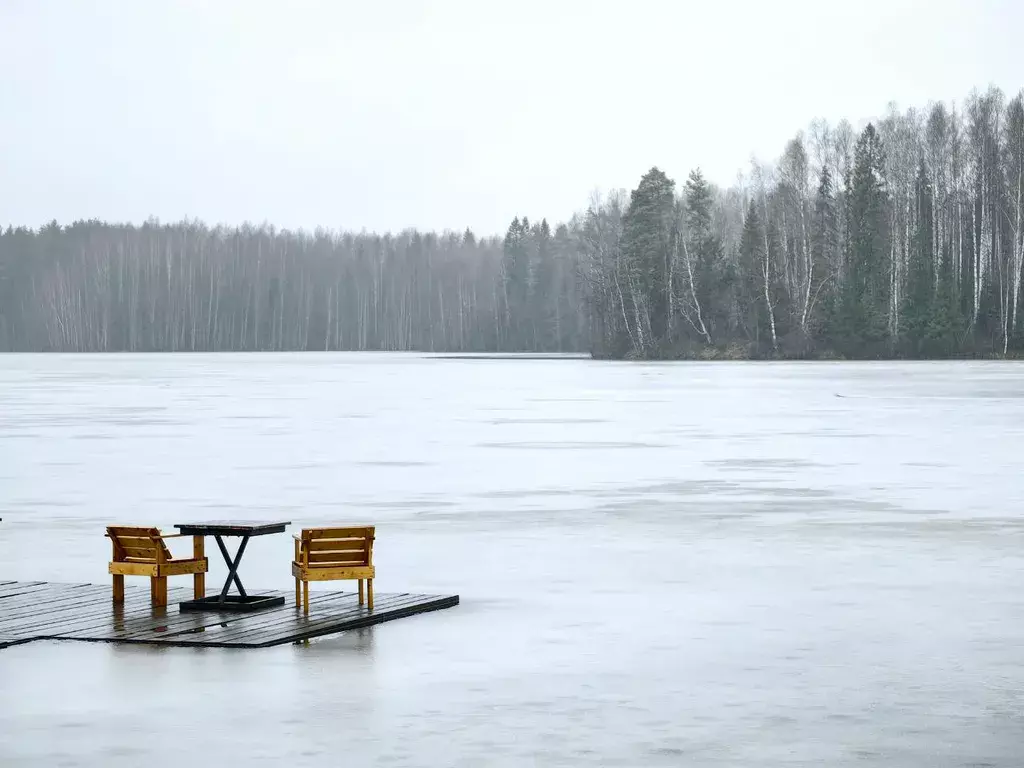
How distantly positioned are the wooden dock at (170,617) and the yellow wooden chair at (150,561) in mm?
150

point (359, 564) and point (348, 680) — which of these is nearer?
point (348, 680)

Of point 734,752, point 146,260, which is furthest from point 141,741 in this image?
point 146,260

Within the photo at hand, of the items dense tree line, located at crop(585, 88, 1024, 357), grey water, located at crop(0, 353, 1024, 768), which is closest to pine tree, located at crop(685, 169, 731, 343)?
dense tree line, located at crop(585, 88, 1024, 357)

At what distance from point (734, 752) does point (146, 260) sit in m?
185

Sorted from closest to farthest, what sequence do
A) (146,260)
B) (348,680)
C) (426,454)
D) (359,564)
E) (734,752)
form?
(734,752)
(348,680)
(359,564)
(426,454)
(146,260)

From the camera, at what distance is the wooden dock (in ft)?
34.6

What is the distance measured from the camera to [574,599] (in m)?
12.5

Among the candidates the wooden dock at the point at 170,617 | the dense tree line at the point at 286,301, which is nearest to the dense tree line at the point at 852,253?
the dense tree line at the point at 286,301

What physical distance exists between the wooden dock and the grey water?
0.20 m

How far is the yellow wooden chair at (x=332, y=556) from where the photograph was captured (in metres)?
11.2

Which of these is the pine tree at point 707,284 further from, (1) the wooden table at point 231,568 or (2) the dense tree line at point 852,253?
(1) the wooden table at point 231,568

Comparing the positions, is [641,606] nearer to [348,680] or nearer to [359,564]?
[359,564]

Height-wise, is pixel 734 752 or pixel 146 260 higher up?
pixel 146 260

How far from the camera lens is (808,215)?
103 m
